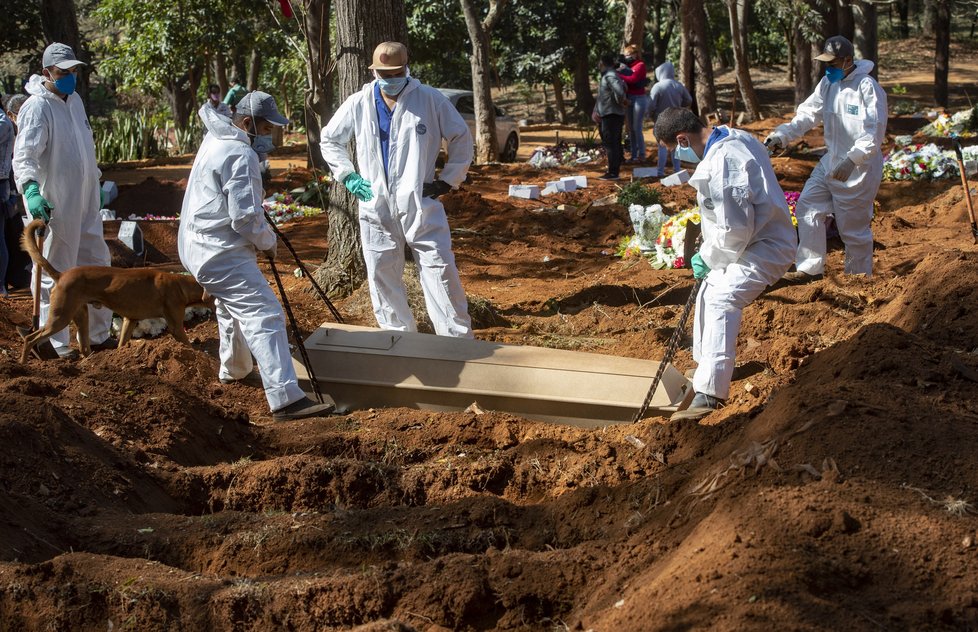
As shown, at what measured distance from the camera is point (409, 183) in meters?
7.34

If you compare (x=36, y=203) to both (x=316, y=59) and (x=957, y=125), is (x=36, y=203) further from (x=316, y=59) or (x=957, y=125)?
(x=957, y=125)

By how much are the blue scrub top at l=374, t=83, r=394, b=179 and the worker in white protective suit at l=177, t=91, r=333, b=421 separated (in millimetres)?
850

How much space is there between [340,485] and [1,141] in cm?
636

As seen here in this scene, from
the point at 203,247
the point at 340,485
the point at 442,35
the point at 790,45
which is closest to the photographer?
the point at 340,485

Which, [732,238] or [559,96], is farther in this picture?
[559,96]

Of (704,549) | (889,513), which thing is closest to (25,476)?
(704,549)

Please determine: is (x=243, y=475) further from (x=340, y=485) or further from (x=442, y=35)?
(x=442, y=35)

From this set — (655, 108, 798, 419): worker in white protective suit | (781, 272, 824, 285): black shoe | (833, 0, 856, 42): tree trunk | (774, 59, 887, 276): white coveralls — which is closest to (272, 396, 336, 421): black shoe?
(655, 108, 798, 419): worker in white protective suit

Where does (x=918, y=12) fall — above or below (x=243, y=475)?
above

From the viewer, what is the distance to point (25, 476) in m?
5.07

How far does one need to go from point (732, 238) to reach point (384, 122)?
269 cm

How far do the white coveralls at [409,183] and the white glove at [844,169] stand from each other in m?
3.04

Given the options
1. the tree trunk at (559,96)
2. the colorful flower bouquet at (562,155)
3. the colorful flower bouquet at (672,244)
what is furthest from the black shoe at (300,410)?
the tree trunk at (559,96)

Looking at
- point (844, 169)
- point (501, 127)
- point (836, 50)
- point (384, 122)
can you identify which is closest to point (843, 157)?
point (844, 169)
